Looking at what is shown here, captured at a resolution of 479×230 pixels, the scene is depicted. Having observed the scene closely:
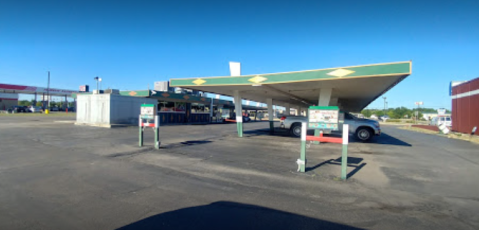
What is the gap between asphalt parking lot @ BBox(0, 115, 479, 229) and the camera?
3.41 metres

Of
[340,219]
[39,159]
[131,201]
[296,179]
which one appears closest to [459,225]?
[340,219]

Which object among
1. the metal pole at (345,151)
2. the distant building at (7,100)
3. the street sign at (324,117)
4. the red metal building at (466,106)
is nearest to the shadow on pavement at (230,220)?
the metal pole at (345,151)

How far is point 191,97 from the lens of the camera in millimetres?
28219

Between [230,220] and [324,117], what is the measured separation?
13.4 ft

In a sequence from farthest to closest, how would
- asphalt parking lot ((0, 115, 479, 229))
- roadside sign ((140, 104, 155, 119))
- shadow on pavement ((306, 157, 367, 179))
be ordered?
roadside sign ((140, 104, 155, 119)) → shadow on pavement ((306, 157, 367, 179)) → asphalt parking lot ((0, 115, 479, 229))

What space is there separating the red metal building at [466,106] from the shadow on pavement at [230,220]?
22.6 metres

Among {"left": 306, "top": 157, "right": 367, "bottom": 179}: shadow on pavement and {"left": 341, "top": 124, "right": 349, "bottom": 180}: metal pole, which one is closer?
{"left": 341, "top": 124, "right": 349, "bottom": 180}: metal pole

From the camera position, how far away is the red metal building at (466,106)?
733 inches

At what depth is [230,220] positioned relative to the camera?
3.41 m

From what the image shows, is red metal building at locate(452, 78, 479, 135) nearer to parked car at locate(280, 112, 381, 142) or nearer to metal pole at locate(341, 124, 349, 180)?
parked car at locate(280, 112, 381, 142)

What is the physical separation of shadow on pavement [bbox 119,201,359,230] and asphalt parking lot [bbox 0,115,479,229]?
0.01 m

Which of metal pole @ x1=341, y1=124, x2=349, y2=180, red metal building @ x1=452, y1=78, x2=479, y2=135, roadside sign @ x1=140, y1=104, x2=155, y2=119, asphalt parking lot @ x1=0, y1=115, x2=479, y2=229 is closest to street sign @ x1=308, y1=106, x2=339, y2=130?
metal pole @ x1=341, y1=124, x2=349, y2=180

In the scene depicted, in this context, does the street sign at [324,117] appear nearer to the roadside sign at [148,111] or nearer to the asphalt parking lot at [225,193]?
the asphalt parking lot at [225,193]

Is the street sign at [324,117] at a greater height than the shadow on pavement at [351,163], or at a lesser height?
greater
